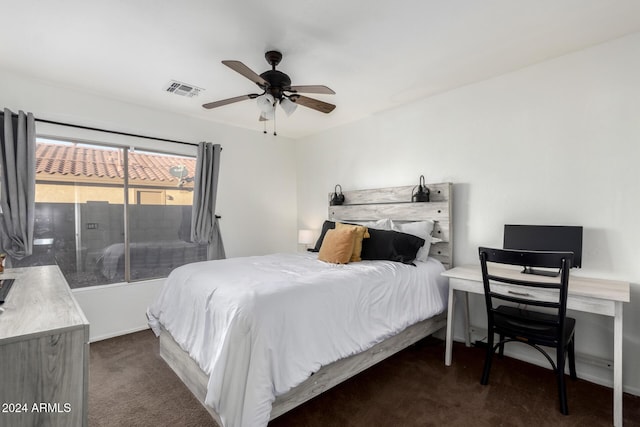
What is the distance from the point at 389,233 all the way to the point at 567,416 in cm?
172

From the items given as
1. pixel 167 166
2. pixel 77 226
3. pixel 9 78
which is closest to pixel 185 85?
pixel 167 166

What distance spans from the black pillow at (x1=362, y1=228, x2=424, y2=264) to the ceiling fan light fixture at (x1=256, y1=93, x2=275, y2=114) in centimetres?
149

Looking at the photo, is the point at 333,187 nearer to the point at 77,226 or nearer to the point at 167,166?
the point at 167,166

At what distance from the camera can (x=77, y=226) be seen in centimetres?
313

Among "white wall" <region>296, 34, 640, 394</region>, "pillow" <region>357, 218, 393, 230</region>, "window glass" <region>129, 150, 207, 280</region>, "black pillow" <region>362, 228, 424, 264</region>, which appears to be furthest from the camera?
"window glass" <region>129, 150, 207, 280</region>

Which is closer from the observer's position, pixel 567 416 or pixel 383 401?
pixel 567 416

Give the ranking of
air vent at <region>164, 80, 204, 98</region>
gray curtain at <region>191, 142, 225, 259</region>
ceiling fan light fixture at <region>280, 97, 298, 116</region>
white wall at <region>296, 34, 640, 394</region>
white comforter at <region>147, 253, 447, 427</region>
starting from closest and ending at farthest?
white comforter at <region>147, 253, 447, 427</region> < white wall at <region>296, 34, 640, 394</region> < ceiling fan light fixture at <region>280, 97, 298, 116</region> < air vent at <region>164, 80, 204, 98</region> < gray curtain at <region>191, 142, 225, 259</region>

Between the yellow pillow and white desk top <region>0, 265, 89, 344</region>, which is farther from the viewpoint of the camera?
the yellow pillow

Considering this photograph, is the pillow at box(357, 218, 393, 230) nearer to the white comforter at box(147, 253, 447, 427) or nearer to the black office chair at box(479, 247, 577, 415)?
the white comforter at box(147, 253, 447, 427)

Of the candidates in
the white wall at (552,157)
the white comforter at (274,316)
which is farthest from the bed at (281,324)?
the white wall at (552,157)

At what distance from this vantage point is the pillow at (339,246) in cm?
269

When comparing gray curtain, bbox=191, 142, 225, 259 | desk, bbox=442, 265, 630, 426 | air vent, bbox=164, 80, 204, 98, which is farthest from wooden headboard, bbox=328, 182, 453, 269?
air vent, bbox=164, 80, 204, 98

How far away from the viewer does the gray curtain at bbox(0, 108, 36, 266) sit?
263 centimetres

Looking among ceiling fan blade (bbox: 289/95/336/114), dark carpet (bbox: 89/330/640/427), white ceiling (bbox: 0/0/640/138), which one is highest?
white ceiling (bbox: 0/0/640/138)
